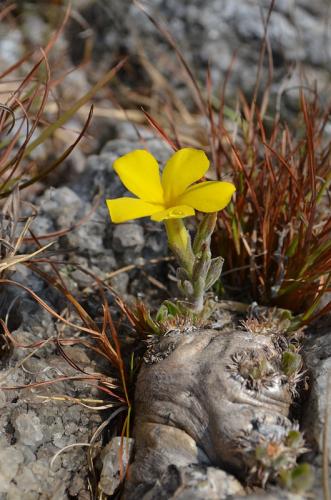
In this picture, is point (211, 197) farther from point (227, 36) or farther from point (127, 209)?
point (227, 36)

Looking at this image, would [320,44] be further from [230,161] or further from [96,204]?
[96,204]


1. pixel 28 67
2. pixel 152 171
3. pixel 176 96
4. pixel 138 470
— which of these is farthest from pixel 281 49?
pixel 138 470

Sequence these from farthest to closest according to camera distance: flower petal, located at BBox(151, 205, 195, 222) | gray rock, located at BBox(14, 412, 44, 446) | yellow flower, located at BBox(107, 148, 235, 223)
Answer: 1. gray rock, located at BBox(14, 412, 44, 446)
2. yellow flower, located at BBox(107, 148, 235, 223)
3. flower petal, located at BBox(151, 205, 195, 222)

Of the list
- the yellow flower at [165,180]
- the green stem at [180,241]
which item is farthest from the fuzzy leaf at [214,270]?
the yellow flower at [165,180]

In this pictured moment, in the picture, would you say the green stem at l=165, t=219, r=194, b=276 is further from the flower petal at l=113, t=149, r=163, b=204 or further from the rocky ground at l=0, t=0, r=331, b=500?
the rocky ground at l=0, t=0, r=331, b=500

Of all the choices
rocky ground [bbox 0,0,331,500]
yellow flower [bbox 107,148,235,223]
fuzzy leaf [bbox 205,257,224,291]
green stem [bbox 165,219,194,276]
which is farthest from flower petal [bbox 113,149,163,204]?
rocky ground [bbox 0,0,331,500]

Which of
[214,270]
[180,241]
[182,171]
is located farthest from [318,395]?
[182,171]
